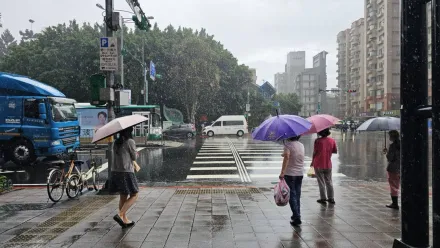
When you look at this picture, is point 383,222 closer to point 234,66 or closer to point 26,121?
point 26,121

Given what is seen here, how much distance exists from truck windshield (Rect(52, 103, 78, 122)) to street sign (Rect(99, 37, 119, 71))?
22.7 ft

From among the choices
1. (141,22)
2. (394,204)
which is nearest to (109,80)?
(141,22)

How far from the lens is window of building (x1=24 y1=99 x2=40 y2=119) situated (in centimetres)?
1404

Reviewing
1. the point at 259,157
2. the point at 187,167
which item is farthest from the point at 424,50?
the point at 259,157

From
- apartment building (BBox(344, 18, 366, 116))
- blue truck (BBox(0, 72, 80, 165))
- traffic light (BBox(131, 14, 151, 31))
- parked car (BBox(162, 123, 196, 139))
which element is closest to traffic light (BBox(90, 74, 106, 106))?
traffic light (BBox(131, 14, 151, 31))

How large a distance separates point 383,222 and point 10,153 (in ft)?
44.4

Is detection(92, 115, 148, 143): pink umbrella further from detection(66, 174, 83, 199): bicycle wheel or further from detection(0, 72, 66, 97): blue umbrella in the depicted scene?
detection(0, 72, 66, 97): blue umbrella

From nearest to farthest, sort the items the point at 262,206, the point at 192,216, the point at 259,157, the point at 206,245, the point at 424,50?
the point at 424,50, the point at 206,245, the point at 192,216, the point at 262,206, the point at 259,157

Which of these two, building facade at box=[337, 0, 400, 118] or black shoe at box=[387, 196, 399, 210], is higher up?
building facade at box=[337, 0, 400, 118]

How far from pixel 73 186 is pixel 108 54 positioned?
10.5 feet

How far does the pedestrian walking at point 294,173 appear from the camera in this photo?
5.80 m

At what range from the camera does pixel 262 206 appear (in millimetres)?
7211

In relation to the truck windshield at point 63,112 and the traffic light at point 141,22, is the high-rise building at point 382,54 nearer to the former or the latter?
the truck windshield at point 63,112

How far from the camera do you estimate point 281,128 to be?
5.60 m
